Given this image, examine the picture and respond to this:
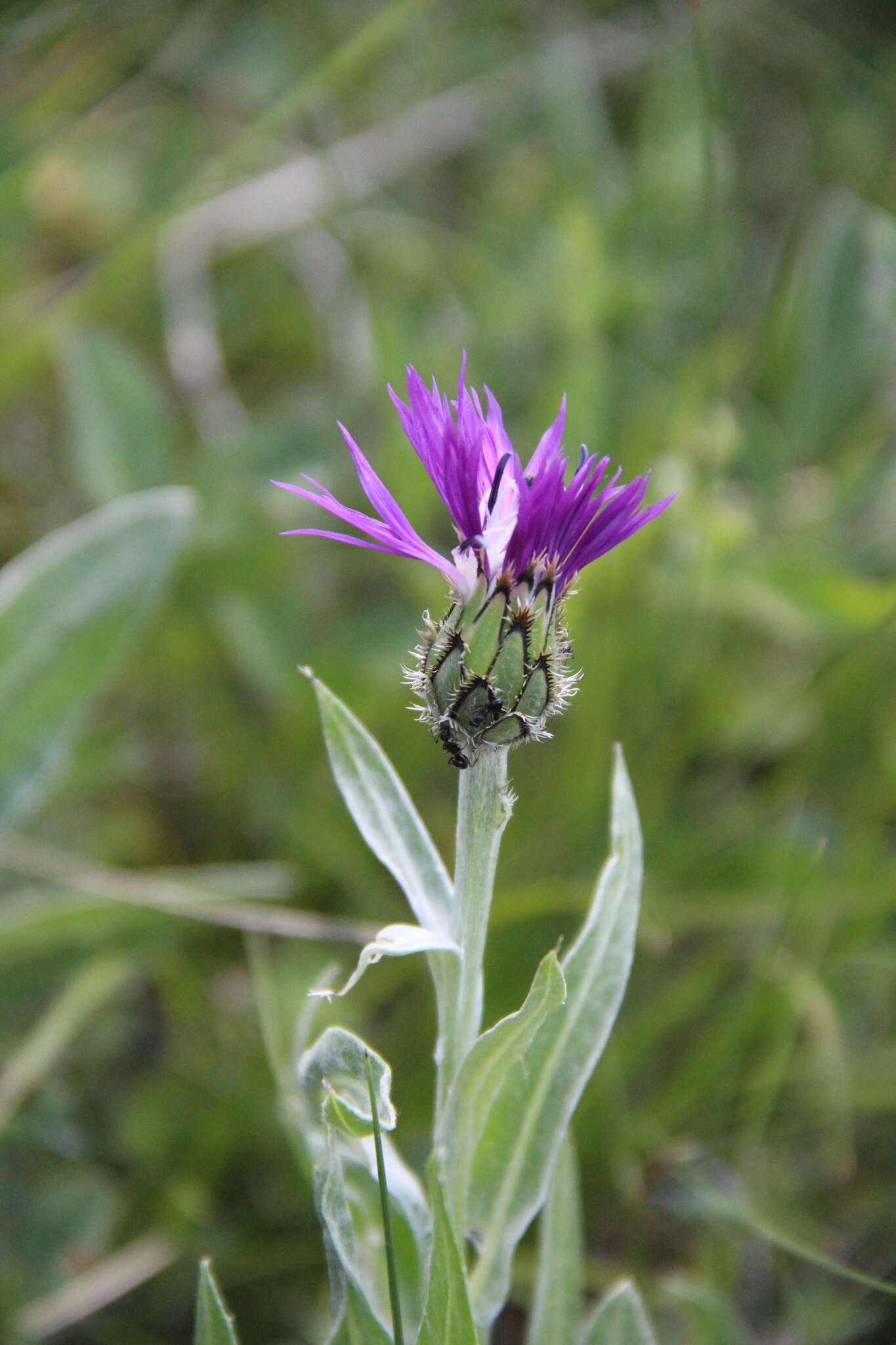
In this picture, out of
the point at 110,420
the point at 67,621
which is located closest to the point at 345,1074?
the point at 67,621

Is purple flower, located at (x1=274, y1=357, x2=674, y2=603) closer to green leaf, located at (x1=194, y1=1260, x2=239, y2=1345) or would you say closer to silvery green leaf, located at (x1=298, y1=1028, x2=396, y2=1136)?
silvery green leaf, located at (x1=298, y1=1028, x2=396, y2=1136)

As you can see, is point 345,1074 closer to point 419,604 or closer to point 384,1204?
point 384,1204

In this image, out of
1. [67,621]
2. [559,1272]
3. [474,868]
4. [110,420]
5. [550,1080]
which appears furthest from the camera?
[110,420]

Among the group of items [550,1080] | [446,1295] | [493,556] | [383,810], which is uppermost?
[493,556]

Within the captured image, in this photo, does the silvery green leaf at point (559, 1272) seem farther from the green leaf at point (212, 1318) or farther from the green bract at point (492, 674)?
the green bract at point (492, 674)

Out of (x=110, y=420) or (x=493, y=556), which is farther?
(x=110, y=420)

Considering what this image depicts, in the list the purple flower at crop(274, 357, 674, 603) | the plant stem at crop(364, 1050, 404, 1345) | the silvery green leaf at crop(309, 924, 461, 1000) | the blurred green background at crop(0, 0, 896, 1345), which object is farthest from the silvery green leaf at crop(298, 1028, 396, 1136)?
the blurred green background at crop(0, 0, 896, 1345)
